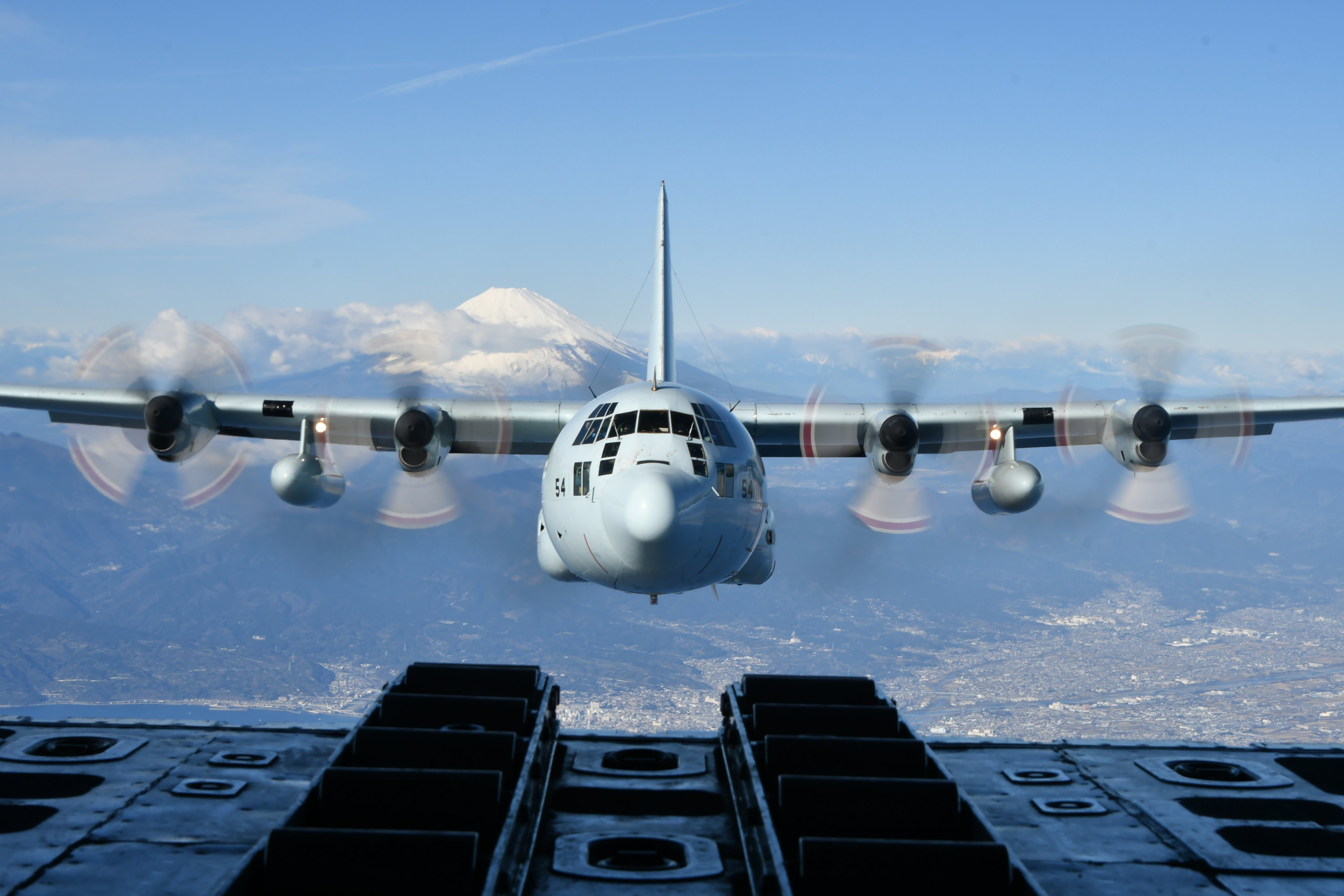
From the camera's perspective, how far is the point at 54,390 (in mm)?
24391

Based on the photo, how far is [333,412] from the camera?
25156 millimetres

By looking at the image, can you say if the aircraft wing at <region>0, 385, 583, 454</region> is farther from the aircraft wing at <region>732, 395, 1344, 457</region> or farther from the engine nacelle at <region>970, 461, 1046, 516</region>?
the engine nacelle at <region>970, 461, 1046, 516</region>

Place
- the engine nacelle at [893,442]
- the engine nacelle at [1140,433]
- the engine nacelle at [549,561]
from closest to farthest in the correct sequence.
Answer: the engine nacelle at [549,561] < the engine nacelle at [893,442] < the engine nacelle at [1140,433]

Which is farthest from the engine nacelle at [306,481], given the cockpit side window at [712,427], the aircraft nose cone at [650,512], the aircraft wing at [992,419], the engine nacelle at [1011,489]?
the engine nacelle at [1011,489]

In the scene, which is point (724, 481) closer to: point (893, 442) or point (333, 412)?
point (893, 442)

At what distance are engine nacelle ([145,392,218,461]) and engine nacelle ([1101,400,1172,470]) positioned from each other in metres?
25.1

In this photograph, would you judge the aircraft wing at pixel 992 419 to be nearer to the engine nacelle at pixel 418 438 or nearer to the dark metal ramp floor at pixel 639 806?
the dark metal ramp floor at pixel 639 806

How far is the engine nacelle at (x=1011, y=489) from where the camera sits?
23750 mm

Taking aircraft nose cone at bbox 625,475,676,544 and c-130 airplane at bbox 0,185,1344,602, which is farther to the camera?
c-130 airplane at bbox 0,185,1344,602

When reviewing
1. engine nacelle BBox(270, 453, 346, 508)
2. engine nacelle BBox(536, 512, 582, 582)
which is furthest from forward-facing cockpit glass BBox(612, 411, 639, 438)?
engine nacelle BBox(270, 453, 346, 508)

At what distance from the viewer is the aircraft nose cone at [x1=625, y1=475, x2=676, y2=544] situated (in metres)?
13.8

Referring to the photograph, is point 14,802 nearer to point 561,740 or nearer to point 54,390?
point 561,740

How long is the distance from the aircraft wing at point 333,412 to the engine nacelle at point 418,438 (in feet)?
1.86

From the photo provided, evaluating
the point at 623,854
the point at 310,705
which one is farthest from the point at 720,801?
the point at 310,705
